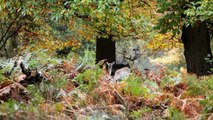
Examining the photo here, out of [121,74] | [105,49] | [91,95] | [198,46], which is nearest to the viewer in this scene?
[91,95]

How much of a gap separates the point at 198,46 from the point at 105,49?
2899mm

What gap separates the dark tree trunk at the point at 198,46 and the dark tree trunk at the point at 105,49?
252cm

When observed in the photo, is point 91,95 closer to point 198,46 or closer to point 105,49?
point 198,46

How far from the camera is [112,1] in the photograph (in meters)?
5.92

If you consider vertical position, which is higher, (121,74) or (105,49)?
(121,74)

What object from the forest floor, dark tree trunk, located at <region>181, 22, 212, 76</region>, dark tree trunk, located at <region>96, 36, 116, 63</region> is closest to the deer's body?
the forest floor

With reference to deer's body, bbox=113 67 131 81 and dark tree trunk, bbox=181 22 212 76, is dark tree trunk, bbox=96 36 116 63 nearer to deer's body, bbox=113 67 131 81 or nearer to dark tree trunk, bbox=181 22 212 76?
dark tree trunk, bbox=181 22 212 76

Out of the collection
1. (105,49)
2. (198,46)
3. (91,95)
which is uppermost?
(91,95)

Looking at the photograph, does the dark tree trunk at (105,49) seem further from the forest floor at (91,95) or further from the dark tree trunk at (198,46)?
the forest floor at (91,95)

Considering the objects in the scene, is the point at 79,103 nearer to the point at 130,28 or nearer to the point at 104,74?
the point at 104,74

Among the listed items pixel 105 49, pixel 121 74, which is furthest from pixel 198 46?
pixel 121 74

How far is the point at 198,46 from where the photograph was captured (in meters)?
8.40

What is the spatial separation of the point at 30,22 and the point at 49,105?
9435 millimetres

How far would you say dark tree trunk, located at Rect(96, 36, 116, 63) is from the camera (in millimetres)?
10384
